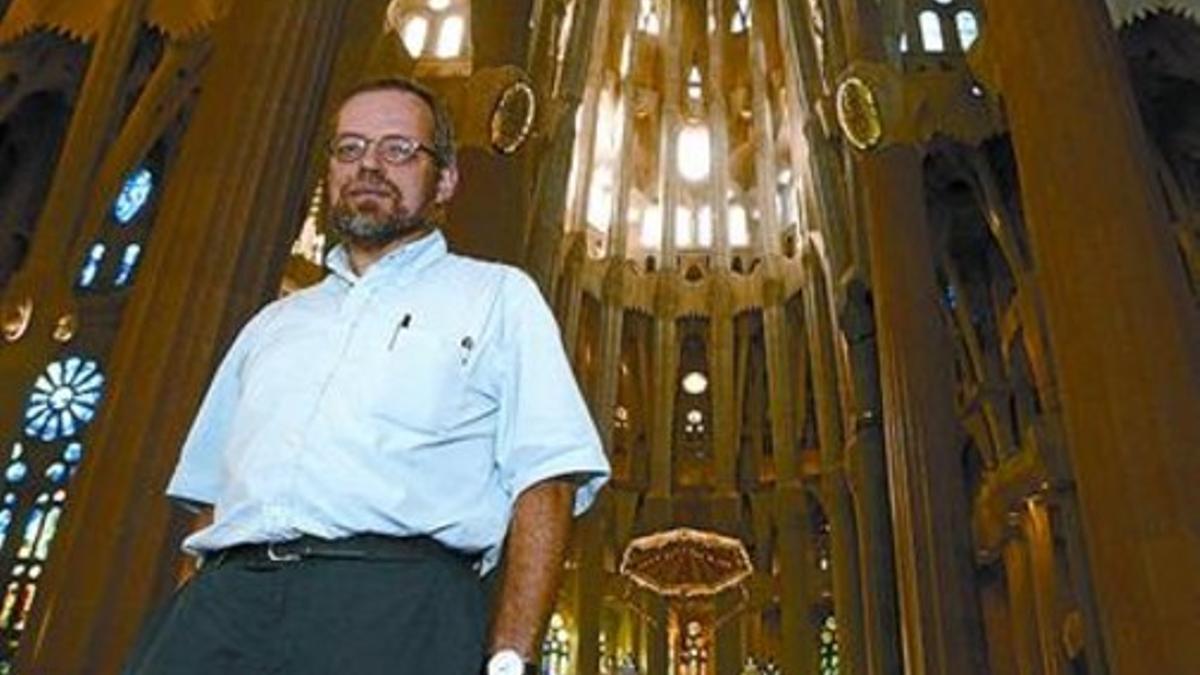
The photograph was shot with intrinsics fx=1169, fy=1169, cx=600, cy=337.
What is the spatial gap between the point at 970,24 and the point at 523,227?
13.0 metres

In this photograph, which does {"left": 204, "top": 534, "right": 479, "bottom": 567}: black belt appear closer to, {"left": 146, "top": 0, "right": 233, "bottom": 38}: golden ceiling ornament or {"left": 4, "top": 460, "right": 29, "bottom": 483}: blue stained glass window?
{"left": 146, "top": 0, "right": 233, "bottom": 38}: golden ceiling ornament

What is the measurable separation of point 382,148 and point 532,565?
77 centimetres

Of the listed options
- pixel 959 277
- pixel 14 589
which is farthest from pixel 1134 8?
pixel 14 589

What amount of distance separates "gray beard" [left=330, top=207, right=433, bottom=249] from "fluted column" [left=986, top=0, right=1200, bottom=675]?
4.68 metres

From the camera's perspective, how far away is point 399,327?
A: 1.98 m

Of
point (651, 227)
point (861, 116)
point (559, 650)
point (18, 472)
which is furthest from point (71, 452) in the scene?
point (861, 116)

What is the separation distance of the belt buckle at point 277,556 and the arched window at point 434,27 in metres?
23.3

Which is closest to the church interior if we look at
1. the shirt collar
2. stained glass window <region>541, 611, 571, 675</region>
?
stained glass window <region>541, 611, 571, 675</region>

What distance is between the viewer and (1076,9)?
7.31m

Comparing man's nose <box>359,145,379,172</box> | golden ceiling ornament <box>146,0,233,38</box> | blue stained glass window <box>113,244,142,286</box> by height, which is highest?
golden ceiling ornament <box>146,0,233,38</box>

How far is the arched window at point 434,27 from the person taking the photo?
24.8 metres

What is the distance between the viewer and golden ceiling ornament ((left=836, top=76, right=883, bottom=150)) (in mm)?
13445

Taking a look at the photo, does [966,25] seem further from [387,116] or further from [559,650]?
[387,116]

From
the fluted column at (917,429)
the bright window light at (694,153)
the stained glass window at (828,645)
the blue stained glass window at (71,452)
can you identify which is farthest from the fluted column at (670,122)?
the fluted column at (917,429)
